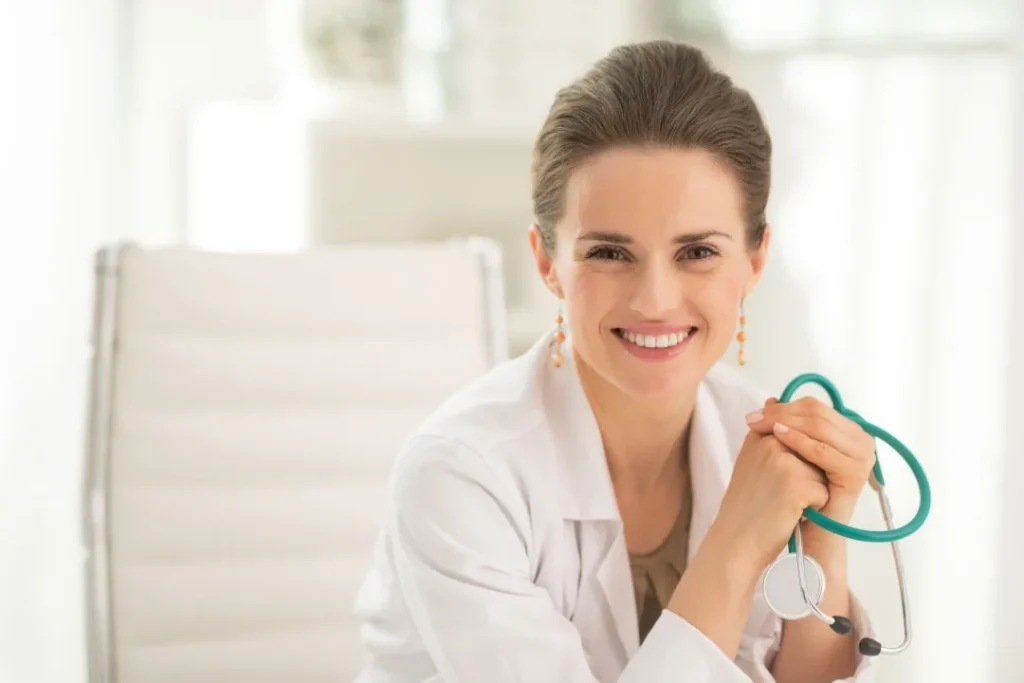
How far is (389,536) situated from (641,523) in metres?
0.32

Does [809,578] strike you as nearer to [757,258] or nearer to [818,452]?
[818,452]

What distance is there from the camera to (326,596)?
1473 millimetres

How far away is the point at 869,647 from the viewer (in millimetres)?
1047

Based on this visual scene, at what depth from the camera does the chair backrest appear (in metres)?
1.39

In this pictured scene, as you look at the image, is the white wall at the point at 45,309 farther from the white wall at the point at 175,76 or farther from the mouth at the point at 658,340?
the mouth at the point at 658,340

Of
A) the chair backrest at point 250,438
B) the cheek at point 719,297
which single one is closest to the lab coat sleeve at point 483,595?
the cheek at point 719,297

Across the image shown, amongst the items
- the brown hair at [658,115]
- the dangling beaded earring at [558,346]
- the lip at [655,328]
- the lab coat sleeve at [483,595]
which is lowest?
the lab coat sleeve at [483,595]

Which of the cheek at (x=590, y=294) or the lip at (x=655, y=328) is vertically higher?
the cheek at (x=590, y=294)

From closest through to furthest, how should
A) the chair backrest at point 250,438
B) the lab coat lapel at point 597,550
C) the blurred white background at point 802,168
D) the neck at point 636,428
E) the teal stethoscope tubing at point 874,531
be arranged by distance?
the teal stethoscope tubing at point 874,531 → the lab coat lapel at point 597,550 → the neck at point 636,428 → the chair backrest at point 250,438 → the blurred white background at point 802,168

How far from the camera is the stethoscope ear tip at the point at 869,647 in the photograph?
1.04 meters

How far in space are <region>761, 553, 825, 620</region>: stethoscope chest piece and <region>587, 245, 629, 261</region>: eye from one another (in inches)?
13.2

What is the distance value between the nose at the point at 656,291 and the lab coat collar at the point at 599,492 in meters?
0.18

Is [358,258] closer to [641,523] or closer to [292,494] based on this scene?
[292,494]

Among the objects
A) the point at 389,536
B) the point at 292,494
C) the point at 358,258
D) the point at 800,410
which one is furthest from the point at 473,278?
the point at 800,410
